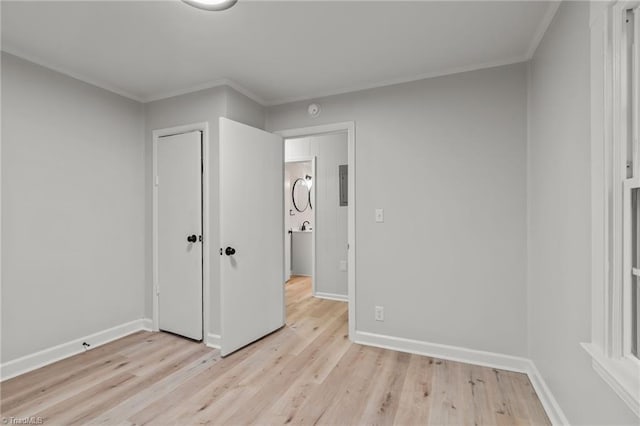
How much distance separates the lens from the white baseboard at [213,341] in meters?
2.75

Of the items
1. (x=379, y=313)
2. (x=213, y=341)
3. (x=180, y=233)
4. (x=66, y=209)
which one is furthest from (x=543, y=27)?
(x=66, y=209)

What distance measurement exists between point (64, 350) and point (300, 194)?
4.40 metres

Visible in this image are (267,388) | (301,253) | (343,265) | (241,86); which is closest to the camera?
(267,388)

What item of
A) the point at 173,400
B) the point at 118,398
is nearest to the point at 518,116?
the point at 173,400

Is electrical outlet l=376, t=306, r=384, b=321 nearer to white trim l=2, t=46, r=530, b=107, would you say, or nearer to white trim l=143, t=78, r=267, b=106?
white trim l=2, t=46, r=530, b=107

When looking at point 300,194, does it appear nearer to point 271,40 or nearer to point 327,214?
point 327,214

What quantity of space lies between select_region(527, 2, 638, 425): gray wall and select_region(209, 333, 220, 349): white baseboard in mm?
2478

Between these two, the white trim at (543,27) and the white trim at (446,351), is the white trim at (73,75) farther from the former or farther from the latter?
the white trim at (543,27)

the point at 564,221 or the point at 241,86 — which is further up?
the point at 241,86

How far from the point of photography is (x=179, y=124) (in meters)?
3.00

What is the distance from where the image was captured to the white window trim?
46.2 inches

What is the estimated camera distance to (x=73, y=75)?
8.56ft

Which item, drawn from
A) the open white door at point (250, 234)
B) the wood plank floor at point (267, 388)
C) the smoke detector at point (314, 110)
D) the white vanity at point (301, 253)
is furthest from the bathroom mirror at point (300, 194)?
the wood plank floor at point (267, 388)

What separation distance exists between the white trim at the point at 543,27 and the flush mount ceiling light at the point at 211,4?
179 cm
